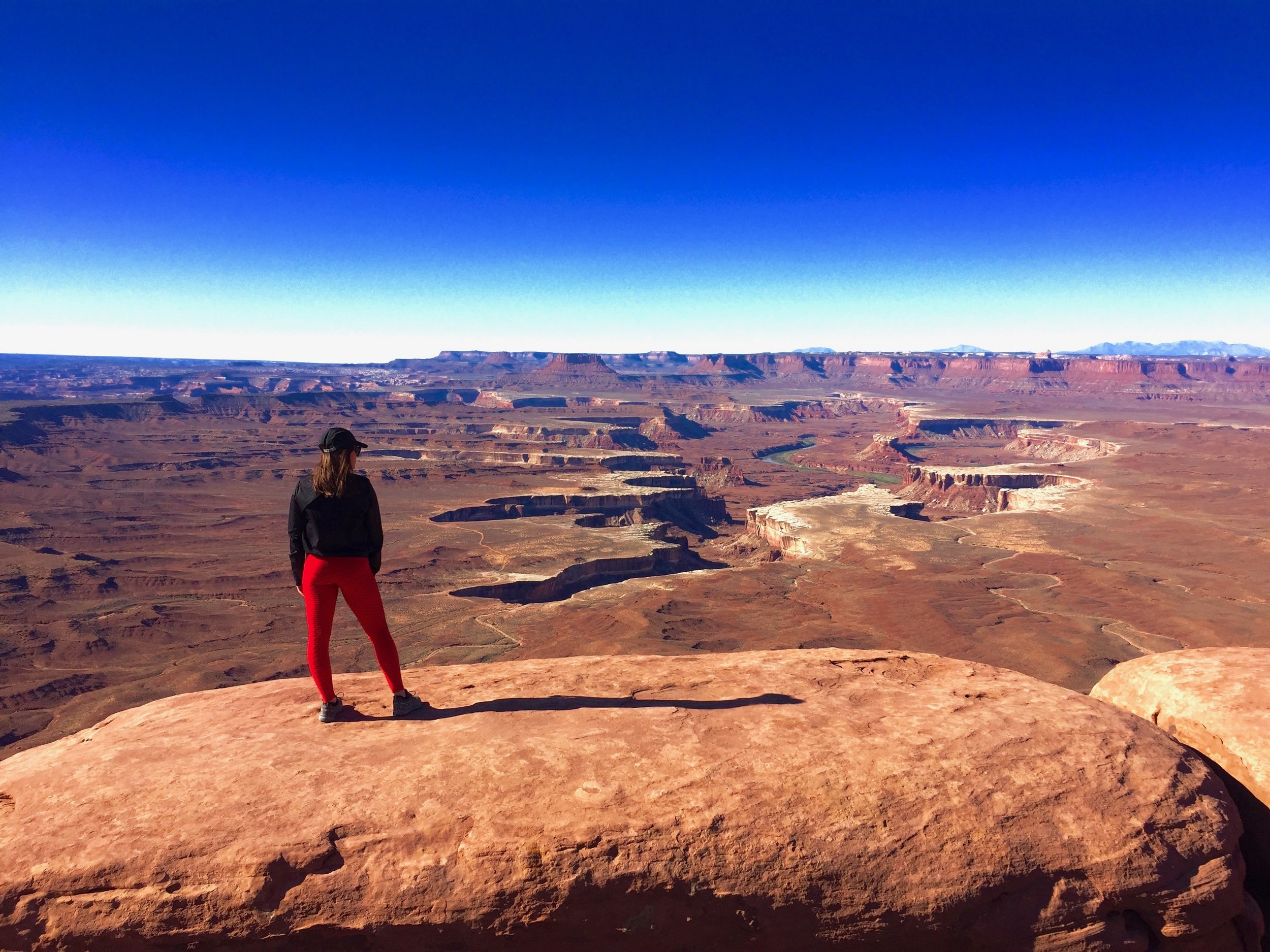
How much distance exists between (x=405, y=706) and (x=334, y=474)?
2.24m

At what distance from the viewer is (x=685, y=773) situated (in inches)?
205

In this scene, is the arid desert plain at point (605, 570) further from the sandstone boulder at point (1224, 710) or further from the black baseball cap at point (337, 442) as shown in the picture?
the black baseball cap at point (337, 442)

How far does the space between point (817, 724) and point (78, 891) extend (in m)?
5.32

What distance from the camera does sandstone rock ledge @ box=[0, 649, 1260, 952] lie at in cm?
434

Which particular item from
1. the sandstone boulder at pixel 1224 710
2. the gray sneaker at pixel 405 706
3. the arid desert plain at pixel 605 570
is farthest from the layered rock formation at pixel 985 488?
the gray sneaker at pixel 405 706

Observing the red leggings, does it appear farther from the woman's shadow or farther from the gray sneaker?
the woman's shadow

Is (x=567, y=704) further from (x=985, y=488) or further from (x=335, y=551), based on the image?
(x=985, y=488)

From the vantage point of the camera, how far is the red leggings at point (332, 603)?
6.12 meters

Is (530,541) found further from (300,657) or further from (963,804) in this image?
(963,804)

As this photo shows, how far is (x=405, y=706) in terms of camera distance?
6445 mm

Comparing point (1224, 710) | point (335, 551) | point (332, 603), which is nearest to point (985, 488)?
point (1224, 710)

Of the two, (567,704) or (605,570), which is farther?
(605,570)

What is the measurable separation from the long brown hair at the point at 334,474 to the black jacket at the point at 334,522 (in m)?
0.04

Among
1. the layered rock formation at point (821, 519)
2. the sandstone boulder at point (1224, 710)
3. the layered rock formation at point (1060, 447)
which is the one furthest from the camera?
the layered rock formation at point (1060, 447)
